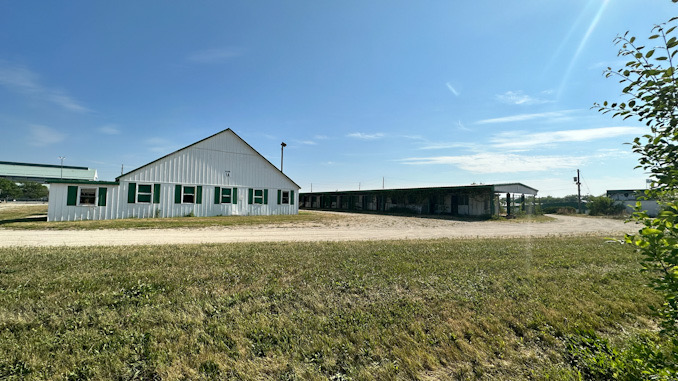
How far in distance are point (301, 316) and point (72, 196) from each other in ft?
71.9

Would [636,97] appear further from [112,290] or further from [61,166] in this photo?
[61,166]

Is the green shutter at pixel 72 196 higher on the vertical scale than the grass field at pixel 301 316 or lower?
higher

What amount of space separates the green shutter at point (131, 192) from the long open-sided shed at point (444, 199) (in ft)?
85.8

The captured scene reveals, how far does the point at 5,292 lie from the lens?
4.45m

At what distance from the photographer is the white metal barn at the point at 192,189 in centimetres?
1875

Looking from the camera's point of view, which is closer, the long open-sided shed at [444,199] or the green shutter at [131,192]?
the green shutter at [131,192]

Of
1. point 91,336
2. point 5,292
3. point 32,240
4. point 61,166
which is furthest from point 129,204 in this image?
point 61,166

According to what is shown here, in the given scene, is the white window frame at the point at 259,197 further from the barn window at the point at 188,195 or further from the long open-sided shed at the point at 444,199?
the long open-sided shed at the point at 444,199

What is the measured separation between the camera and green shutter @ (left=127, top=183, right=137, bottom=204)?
66.6ft

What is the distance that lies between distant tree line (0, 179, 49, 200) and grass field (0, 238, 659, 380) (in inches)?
2963

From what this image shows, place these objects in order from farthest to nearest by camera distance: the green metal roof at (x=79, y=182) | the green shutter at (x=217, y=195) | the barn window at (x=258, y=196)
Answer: the barn window at (x=258, y=196), the green shutter at (x=217, y=195), the green metal roof at (x=79, y=182)

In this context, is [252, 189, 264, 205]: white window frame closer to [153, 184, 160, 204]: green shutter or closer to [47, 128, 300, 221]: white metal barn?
[47, 128, 300, 221]: white metal barn

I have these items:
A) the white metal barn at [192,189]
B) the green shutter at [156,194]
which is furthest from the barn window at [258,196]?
the green shutter at [156,194]

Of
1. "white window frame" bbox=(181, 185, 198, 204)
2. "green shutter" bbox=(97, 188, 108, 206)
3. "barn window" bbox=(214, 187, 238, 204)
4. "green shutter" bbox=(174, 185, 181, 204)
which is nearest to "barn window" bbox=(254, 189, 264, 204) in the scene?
"barn window" bbox=(214, 187, 238, 204)
